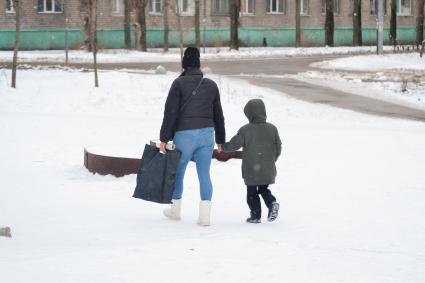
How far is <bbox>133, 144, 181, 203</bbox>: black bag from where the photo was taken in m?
9.74

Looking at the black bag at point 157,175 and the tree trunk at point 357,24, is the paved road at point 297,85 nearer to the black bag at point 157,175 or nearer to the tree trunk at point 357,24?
the black bag at point 157,175

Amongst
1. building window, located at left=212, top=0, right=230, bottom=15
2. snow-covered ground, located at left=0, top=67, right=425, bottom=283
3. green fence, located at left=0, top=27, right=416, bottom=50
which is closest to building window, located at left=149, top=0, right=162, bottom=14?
green fence, located at left=0, top=27, right=416, bottom=50

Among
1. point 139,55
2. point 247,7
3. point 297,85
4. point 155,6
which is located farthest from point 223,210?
point 247,7

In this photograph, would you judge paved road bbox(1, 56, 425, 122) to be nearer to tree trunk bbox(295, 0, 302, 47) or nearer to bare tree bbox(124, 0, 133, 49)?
bare tree bbox(124, 0, 133, 49)

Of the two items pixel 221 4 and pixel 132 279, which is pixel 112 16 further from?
pixel 132 279

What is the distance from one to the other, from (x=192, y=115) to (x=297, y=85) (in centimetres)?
2094

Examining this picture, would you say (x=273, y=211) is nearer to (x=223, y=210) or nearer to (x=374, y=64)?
(x=223, y=210)

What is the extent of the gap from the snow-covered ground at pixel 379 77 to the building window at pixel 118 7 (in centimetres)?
2062

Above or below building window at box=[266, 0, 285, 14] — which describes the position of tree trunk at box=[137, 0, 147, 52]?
below

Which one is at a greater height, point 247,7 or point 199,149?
point 247,7

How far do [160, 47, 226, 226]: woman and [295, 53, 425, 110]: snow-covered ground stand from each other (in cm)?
1661

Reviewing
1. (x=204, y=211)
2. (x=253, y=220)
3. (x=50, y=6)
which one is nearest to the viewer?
(x=204, y=211)

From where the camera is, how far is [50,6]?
198 feet

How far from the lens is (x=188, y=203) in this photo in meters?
11.8
